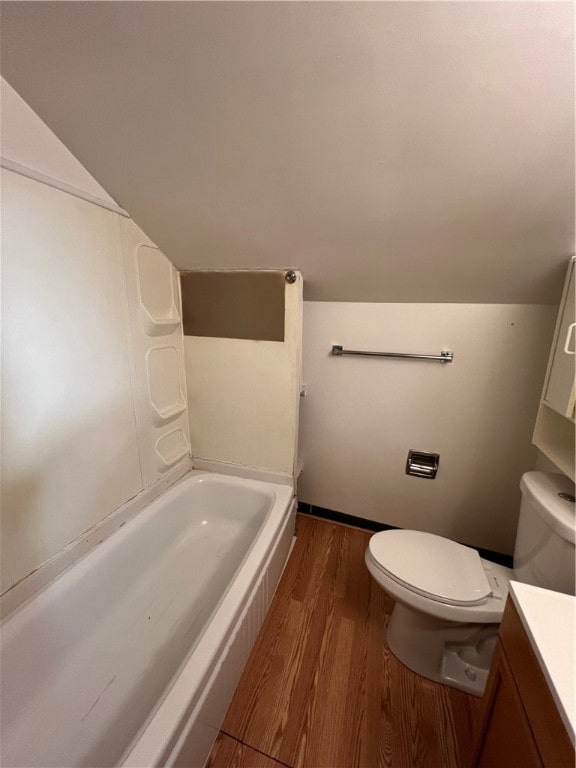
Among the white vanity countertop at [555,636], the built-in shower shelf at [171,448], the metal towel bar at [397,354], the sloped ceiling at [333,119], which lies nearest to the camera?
the white vanity countertop at [555,636]

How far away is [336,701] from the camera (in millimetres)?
1093

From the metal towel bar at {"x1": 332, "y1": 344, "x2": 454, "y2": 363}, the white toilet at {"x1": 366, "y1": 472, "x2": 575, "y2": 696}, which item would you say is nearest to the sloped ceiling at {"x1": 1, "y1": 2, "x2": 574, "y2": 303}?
the metal towel bar at {"x1": 332, "y1": 344, "x2": 454, "y2": 363}

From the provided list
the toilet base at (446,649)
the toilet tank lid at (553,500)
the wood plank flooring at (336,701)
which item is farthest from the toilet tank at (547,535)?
the wood plank flooring at (336,701)

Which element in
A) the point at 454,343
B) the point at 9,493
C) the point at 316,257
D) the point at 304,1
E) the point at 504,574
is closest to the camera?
the point at 304,1

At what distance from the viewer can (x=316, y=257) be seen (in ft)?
4.49

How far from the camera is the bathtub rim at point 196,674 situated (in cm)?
68

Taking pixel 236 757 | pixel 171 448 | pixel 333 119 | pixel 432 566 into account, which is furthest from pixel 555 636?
pixel 171 448

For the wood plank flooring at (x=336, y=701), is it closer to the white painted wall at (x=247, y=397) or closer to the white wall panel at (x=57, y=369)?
the white painted wall at (x=247, y=397)

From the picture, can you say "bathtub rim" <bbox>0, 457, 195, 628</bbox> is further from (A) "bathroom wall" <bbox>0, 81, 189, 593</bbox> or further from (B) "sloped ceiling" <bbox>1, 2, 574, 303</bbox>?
(B) "sloped ceiling" <bbox>1, 2, 574, 303</bbox>

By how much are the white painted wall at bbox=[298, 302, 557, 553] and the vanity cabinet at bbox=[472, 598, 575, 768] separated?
1.00 m

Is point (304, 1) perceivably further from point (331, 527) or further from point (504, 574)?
point (331, 527)

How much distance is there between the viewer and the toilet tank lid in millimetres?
875

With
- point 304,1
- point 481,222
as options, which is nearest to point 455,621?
point 481,222

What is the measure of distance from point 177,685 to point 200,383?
129cm
